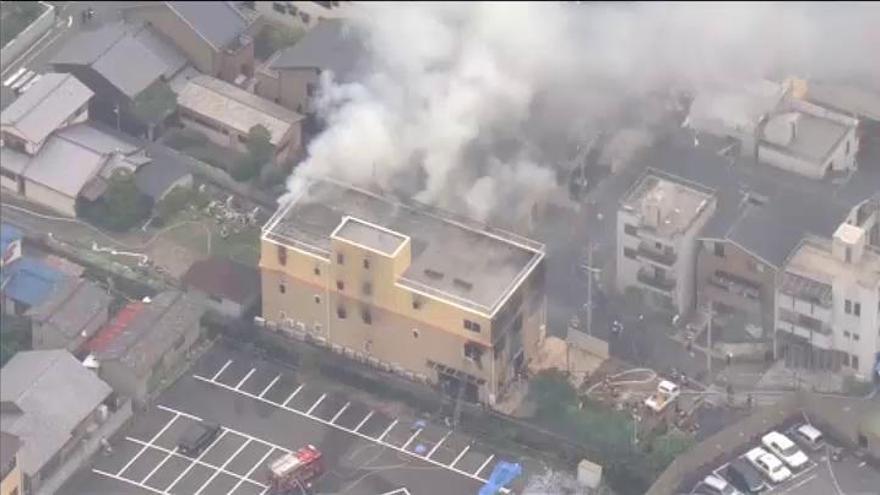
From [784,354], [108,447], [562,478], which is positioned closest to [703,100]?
[784,354]

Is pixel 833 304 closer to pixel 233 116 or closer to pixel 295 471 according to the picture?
pixel 295 471

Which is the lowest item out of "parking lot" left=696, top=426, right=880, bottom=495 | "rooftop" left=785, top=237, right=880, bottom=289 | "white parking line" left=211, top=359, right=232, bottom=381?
"parking lot" left=696, top=426, right=880, bottom=495

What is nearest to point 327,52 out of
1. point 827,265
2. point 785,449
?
point 827,265

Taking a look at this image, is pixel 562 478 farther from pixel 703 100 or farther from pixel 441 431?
pixel 703 100

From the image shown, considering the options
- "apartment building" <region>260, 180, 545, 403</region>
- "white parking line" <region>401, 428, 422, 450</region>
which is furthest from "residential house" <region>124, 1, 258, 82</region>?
"white parking line" <region>401, 428, 422, 450</region>

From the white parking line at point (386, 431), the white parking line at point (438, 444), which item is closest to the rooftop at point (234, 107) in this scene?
the white parking line at point (386, 431)

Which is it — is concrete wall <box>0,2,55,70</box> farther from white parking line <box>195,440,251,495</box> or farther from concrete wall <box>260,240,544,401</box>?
white parking line <box>195,440,251,495</box>
